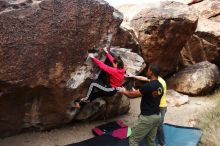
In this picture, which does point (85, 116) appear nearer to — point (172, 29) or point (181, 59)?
point (172, 29)

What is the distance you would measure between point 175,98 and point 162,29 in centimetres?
209

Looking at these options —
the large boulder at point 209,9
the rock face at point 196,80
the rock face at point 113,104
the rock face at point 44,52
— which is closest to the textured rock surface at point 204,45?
the large boulder at point 209,9

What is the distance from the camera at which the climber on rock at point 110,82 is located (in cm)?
810

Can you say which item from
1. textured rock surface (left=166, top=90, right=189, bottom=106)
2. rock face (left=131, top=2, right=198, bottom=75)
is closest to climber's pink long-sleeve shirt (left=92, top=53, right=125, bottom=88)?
textured rock surface (left=166, top=90, right=189, bottom=106)

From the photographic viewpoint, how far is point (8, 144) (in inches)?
314

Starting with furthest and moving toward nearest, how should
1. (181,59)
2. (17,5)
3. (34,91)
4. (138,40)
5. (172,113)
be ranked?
(181,59), (138,40), (172,113), (34,91), (17,5)

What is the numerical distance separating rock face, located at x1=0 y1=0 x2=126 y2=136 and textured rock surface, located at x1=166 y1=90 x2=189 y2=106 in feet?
11.8

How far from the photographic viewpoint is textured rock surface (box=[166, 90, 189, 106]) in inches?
437

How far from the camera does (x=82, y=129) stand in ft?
29.7

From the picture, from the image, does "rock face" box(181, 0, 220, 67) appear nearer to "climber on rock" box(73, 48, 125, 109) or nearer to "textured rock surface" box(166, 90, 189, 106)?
"textured rock surface" box(166, 90, 189, 106)

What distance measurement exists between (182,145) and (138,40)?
4.53 meters

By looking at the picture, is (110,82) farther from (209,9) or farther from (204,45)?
(209,9)

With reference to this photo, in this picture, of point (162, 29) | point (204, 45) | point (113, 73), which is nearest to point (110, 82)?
point (113, 73)

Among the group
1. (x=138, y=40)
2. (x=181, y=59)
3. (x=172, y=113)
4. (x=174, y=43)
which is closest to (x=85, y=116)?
(x=172, y=113)
